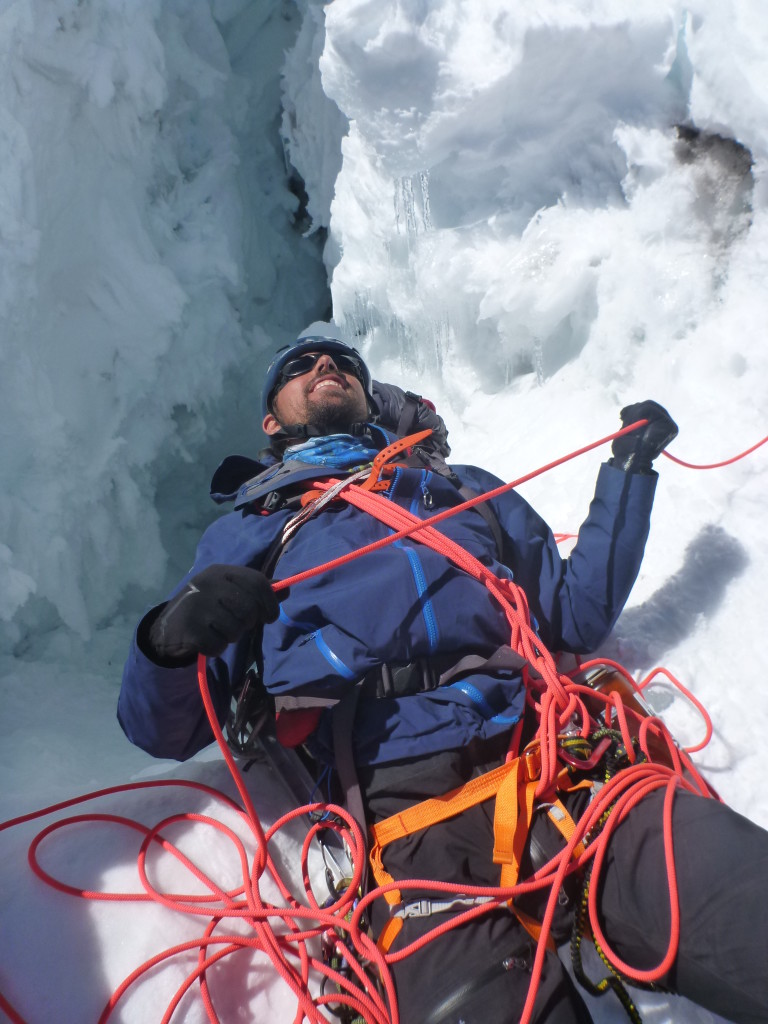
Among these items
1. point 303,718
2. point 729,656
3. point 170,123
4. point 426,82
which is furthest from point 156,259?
point 729,656

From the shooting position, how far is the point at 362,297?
3059mm

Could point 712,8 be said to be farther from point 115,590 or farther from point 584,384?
point 115,590

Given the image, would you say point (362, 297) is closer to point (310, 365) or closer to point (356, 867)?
point (310, 365)

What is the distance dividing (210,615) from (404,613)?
0.35 m

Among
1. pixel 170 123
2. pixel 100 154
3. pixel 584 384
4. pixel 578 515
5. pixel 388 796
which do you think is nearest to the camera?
pixel 388 796

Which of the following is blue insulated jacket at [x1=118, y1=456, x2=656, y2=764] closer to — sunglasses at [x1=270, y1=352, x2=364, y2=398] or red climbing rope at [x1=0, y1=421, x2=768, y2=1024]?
red climbing rope at [x1=0, y1=421, x2=768, y2=1024]

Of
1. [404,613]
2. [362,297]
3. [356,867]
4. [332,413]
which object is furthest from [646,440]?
A: [362,297]

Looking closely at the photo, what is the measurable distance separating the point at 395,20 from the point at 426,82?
0.70 ft

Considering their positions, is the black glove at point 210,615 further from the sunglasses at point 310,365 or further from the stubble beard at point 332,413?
the sunglasses at point 310,365

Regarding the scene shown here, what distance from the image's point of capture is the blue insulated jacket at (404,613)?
3.75 ft

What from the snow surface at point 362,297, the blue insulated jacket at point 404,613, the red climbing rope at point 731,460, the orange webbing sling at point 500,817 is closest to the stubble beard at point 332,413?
the blue insulated jacket at point 404,613

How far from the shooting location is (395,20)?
2.28 m

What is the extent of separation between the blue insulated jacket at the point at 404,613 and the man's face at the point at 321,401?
1.15ft

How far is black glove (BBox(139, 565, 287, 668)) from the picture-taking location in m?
1.02
